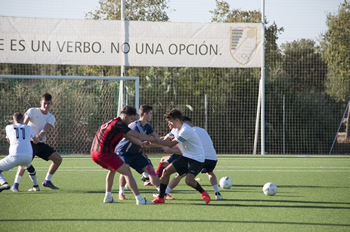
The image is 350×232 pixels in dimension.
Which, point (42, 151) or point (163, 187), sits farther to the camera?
point (42, 151)

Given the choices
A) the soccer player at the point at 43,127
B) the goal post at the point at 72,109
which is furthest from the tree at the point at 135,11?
the soccer player at the point at 43,127

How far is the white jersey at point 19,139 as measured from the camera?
6.60m

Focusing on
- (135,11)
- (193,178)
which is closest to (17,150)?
(193,178)

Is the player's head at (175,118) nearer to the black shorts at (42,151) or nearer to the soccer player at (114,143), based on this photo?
the soccer player at (114,143)

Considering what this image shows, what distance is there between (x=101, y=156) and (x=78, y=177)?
383 cm

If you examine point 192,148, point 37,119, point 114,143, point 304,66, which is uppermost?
point 304,66

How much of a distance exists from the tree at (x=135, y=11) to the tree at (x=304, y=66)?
9.61 meters

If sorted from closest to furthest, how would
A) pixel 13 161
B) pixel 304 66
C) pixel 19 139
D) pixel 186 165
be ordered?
pixel 186 165 < pixel 13 161 < pixel 19 139 < pixel 304 66

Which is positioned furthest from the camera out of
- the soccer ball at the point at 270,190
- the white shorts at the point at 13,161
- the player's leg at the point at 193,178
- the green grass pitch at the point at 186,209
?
the soccer ball at the point at 270,190

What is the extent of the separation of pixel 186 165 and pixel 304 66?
76.6 ft

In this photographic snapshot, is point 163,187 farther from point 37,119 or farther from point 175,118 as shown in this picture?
point 37,119

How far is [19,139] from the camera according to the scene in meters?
6.66

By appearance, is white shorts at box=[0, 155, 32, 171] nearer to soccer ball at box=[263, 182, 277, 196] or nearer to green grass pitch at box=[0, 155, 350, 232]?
green grass pitch at box=[0, 155, 350, 232]

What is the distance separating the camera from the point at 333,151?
18578mm
